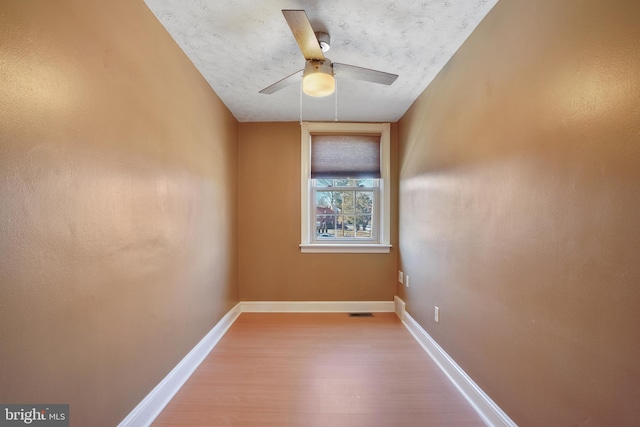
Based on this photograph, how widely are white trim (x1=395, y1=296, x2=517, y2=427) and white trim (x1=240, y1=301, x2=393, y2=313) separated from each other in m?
0.69

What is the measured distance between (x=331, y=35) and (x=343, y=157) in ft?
5.38

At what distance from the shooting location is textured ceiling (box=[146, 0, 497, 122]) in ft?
4.91

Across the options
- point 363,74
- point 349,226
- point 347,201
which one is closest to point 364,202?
point 347,201

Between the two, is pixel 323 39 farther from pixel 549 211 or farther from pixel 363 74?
pixel 549 211

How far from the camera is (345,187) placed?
3.34m

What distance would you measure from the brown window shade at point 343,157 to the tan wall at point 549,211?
4.59 ft

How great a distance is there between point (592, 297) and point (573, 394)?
0.40 meters

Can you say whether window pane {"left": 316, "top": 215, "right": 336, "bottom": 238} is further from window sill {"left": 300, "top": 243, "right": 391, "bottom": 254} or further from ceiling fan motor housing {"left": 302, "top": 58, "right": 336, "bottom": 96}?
ceiling fan motor housing {"left": 302, "top": 58, "right": 336, "bottom": 96}

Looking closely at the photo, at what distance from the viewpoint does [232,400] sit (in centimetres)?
168

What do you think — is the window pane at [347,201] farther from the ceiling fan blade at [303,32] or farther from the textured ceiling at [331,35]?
the ceiling fan blade at [303,32]

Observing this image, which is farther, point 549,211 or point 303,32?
point 303,32

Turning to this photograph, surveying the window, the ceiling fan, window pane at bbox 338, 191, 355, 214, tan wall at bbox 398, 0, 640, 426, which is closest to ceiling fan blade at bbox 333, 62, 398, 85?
the ceiling fan

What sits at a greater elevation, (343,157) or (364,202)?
(343,157)

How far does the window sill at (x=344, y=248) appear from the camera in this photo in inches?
127
